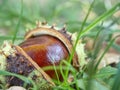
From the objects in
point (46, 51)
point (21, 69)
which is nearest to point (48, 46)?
point (46, 51)

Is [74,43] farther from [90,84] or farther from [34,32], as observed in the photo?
[90,84]

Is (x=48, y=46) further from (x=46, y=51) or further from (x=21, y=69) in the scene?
(x=21, y=69)

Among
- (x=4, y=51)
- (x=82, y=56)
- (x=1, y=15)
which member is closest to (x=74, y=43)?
(x=82, y=56)

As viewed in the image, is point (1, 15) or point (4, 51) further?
point (1, 15)

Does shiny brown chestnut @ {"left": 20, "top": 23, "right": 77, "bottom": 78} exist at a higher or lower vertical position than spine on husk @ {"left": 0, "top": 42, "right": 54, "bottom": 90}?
higher
